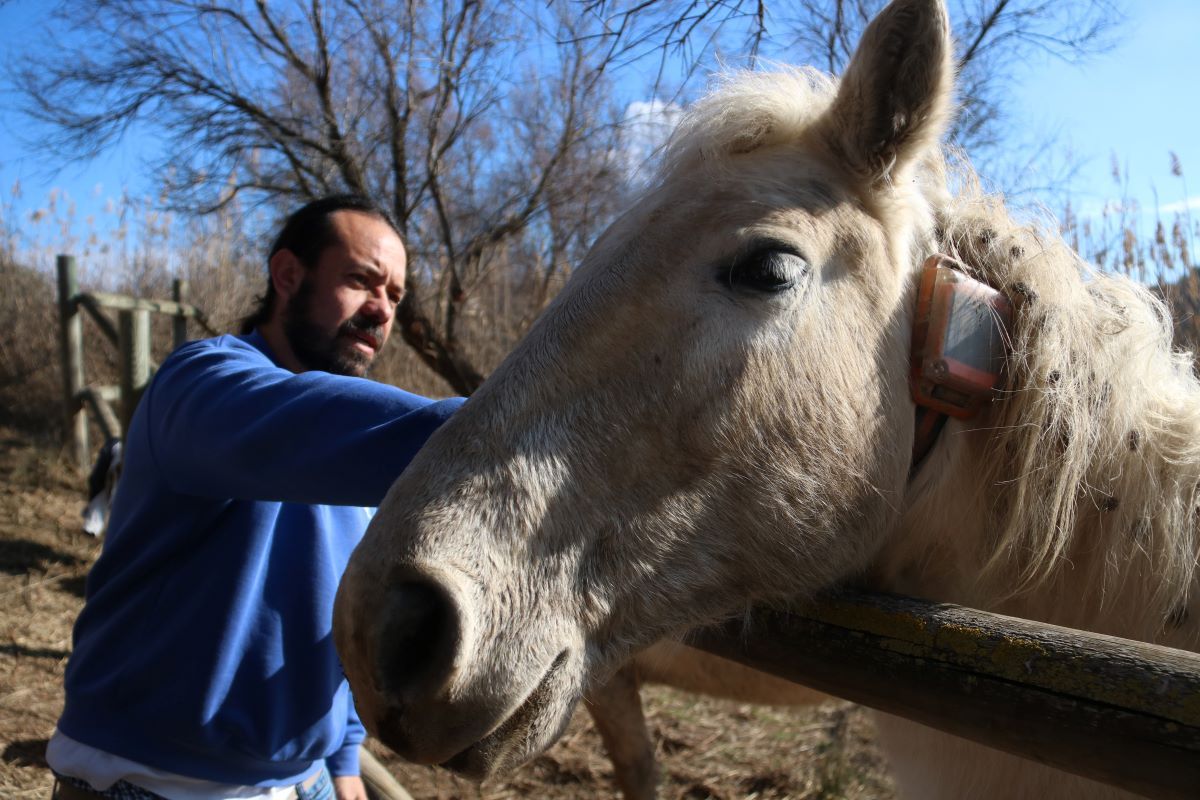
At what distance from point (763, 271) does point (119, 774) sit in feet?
6.18

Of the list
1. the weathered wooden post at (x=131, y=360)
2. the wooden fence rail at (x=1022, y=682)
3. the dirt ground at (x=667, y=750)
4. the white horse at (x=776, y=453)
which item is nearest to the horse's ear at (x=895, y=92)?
the white horse at (x=776, y=453)

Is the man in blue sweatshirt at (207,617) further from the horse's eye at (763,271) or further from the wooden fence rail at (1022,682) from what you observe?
the wooden fence rail at (1022,682)

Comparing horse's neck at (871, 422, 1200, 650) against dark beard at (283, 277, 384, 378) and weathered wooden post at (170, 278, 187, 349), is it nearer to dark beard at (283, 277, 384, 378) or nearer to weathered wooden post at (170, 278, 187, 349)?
dark beard at (283, 277, 384, 378)

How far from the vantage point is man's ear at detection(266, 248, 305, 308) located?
96.9 inches

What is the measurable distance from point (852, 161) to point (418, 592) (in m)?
1.17

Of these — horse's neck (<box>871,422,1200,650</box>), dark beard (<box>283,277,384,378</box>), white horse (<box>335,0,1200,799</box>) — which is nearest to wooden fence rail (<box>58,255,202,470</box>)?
dark beard (<box>283,277,384,378</box>)

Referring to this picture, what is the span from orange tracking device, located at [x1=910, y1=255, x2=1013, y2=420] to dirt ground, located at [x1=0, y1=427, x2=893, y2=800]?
254 cm

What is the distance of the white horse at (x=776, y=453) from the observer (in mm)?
1149

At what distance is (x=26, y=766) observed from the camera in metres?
3.80

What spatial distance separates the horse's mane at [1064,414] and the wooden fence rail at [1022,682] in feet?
1.26

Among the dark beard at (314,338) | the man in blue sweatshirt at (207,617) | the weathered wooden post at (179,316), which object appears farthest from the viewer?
the weathered wooden post at (179,316)

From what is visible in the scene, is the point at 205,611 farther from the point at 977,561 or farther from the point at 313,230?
the point at 977,561

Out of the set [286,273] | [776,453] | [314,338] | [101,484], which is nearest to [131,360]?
[101,484]

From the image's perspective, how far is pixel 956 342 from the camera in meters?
1.44
